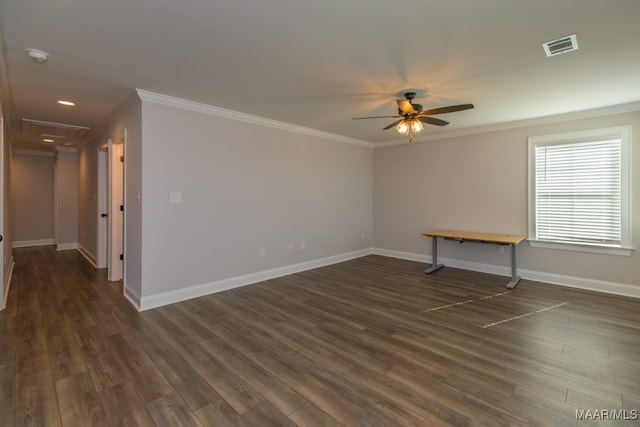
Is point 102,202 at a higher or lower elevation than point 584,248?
higher

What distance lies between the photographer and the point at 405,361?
8.09 ft

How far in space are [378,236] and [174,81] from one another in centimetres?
498

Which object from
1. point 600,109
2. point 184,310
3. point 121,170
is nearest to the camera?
point 184,310

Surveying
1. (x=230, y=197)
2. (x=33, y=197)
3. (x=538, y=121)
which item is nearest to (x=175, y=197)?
(x=230, y=197)

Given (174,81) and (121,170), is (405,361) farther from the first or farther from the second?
(121,170)

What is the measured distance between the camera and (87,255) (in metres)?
6.40

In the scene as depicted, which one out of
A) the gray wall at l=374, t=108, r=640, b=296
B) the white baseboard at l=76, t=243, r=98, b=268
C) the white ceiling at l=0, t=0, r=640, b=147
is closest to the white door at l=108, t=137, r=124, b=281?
the white ceiling at l=0, t=0, r=640, b=147

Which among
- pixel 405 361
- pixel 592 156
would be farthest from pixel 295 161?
pixel 592 156

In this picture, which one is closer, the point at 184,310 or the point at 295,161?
the point at 184,310

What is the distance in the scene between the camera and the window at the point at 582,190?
414cm

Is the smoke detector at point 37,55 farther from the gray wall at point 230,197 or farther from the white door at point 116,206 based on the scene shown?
the white door at point 116,206

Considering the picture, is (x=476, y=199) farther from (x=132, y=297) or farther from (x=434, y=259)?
(x=132, y=297)

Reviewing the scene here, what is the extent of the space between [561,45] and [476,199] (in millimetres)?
3295

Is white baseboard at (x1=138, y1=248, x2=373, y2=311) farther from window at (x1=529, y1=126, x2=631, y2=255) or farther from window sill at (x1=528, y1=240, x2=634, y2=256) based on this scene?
window at (x1=529, y1=126, x2=631, y2=255)
